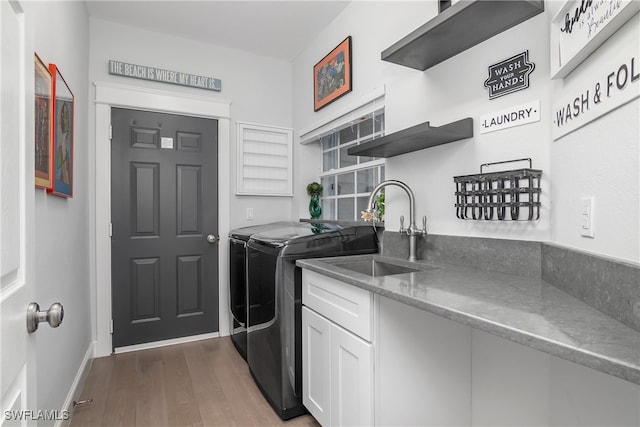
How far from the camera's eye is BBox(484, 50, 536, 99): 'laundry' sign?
1355 millimetres

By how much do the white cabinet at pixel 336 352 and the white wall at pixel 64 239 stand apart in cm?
119

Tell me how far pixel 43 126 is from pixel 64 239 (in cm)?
74

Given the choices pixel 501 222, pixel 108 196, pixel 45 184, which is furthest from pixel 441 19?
pixel 108 196

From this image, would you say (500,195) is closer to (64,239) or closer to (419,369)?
(419,369)

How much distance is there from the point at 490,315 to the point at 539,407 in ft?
2.34

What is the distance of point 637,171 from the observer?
76 centimetres

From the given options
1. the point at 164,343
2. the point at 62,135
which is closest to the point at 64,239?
the point at 62,135

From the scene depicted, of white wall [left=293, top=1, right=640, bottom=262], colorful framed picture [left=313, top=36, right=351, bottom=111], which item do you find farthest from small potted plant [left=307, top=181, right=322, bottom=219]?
white wall [left=293, top=1, right=640, bottom=262]

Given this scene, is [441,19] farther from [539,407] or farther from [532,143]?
[539,407]

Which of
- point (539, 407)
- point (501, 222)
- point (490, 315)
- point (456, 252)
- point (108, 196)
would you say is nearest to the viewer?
point (490, 315)

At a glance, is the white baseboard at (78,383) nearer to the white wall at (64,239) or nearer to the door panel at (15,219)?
the white wall at (64,239)

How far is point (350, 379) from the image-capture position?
1.44 metres

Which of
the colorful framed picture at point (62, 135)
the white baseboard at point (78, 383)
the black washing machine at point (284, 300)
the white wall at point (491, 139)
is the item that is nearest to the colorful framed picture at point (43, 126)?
the colorful framed picture at point (62, 135)

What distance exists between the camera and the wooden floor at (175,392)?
1.85 metres
